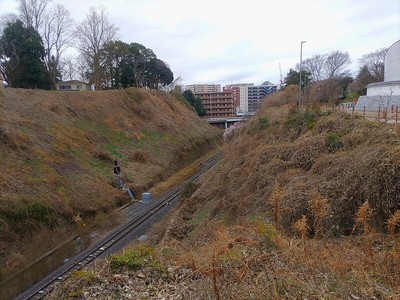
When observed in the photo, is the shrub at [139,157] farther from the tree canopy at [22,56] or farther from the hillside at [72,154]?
the tree canopy at [22,56]

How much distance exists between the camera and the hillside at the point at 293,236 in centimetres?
426

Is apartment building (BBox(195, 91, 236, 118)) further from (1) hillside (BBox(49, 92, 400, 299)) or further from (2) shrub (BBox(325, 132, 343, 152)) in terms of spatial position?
(2) shrub (BBox(325, 132, 343, 152))

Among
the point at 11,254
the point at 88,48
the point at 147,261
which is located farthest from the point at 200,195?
the point at 88,48

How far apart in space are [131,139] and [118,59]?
1987cm

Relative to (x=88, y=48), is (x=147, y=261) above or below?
below

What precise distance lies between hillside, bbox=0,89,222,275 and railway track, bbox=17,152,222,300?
6.84ft

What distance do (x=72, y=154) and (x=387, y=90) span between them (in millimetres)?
25824

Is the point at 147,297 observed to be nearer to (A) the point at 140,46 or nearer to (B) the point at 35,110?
(B) the point at 35,110

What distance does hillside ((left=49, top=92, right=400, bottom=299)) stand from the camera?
4262mm

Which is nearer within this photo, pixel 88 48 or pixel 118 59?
pixel 88 48

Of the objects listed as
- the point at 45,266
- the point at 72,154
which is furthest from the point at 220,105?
the point at 45,266

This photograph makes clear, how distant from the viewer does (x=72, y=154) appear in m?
22.3

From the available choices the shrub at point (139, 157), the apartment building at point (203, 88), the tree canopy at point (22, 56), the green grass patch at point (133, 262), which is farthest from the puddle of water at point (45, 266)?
the apartment building at point (203, 88)

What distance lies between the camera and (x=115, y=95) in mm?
37312
